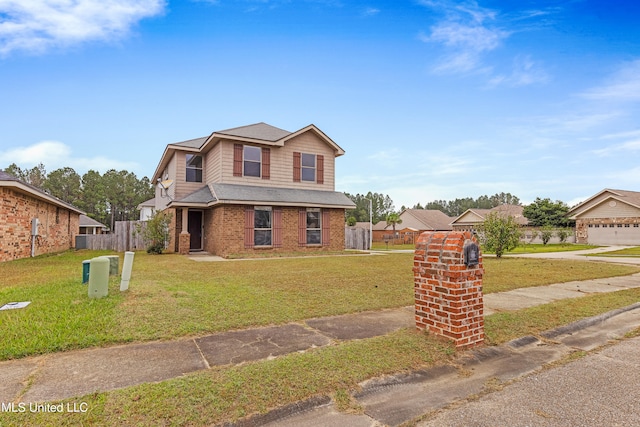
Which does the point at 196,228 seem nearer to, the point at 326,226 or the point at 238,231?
the point at 238,231

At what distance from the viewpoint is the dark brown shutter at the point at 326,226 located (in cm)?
1841

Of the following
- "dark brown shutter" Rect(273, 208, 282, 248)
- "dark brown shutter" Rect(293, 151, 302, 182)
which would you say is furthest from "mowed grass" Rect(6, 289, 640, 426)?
"dark brown shutter" Rect(293, 151, 302, 182)

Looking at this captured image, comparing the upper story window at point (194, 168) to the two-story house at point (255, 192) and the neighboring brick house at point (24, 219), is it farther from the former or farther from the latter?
the neighboring brick house at point (24, 219)

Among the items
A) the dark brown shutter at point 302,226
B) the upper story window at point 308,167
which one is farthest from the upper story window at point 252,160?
the dark brown shutter at point 302,226

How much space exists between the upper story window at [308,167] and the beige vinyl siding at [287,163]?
0.80ft

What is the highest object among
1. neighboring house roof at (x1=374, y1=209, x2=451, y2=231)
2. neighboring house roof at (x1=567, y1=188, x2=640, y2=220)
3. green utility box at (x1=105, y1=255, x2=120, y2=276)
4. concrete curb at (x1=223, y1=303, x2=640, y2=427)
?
neighboring house roof at (x1=567, y1=188, x2=640, y2=220)

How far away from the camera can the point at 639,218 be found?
3041 cm

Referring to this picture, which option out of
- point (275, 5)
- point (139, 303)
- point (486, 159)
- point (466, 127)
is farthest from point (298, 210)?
point (486, 159)

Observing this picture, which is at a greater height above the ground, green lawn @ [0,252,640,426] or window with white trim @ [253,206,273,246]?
window with white trim @ [253,206,273,246]

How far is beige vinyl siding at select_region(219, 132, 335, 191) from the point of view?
16.7m

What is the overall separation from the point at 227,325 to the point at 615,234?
4053cm

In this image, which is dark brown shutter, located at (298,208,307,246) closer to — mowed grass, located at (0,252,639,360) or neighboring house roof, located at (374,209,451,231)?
mowed grass, located at (0,252,639,360)

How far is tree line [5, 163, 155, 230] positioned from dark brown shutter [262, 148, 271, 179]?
165 feet

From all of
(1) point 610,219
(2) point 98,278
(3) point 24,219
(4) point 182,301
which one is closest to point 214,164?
(3) point 24,219
